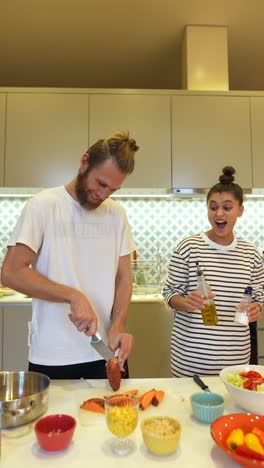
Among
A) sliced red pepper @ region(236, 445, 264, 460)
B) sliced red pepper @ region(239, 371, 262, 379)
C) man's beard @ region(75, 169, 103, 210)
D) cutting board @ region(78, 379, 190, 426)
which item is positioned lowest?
cutting board @ region(78, 379, 190, 426)

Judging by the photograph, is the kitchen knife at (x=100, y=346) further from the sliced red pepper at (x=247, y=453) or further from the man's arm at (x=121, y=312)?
the sliced red pepper at (x=247, y=453)

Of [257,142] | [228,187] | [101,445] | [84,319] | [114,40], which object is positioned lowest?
[101,445]

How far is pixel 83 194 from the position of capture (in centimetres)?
126

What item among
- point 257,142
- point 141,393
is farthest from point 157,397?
point 257,142

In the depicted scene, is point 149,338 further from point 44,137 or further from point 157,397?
point 44,137

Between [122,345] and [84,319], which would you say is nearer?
[84,319]

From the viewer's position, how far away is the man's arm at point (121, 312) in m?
1.16

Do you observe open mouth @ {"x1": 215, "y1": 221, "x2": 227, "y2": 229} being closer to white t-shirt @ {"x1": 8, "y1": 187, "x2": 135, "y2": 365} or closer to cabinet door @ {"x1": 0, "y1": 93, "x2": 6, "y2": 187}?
white t-shirt @ {"x1": 8, "y1": 187, "x2": 135, "y2": 365}

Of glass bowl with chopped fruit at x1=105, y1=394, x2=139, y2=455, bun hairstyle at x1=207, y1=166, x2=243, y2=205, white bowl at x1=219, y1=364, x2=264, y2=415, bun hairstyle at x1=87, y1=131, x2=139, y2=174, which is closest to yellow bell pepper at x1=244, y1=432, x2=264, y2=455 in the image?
white bowl at x1=219, y1=364, x2=264, y2=415

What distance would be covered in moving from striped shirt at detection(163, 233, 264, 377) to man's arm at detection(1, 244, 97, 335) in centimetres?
54

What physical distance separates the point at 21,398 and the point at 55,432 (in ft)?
0.47

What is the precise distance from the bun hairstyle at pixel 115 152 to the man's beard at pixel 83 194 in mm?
57

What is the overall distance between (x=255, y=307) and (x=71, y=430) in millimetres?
842

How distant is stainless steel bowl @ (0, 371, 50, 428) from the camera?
0.82m
